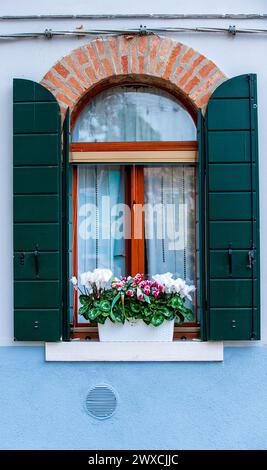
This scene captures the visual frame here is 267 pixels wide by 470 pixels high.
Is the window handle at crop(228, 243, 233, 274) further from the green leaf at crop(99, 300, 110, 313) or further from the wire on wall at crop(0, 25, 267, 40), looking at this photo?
the wire on wall at crop(0, 25, 267, 40)

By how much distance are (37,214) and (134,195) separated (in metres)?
0.78

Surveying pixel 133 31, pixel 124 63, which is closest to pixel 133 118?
pixel 124 63

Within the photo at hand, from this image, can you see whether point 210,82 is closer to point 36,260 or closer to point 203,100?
point 203,100

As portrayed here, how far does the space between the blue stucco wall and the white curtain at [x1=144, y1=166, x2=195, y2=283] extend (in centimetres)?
75

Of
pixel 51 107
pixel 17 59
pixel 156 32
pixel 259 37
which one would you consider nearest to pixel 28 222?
pixel 51 107

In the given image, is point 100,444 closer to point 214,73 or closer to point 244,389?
point 244,389

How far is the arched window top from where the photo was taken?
6203mm

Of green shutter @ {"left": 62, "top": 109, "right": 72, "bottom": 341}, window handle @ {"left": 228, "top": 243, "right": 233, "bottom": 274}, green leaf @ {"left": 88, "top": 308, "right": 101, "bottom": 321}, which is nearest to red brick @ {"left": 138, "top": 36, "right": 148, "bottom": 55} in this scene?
green shutter @ {"left": 62, "top": 109, "right": 72, "bottom": 341}

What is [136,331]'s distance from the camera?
19.4 feet

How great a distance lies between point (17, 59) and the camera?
6.08 metres
